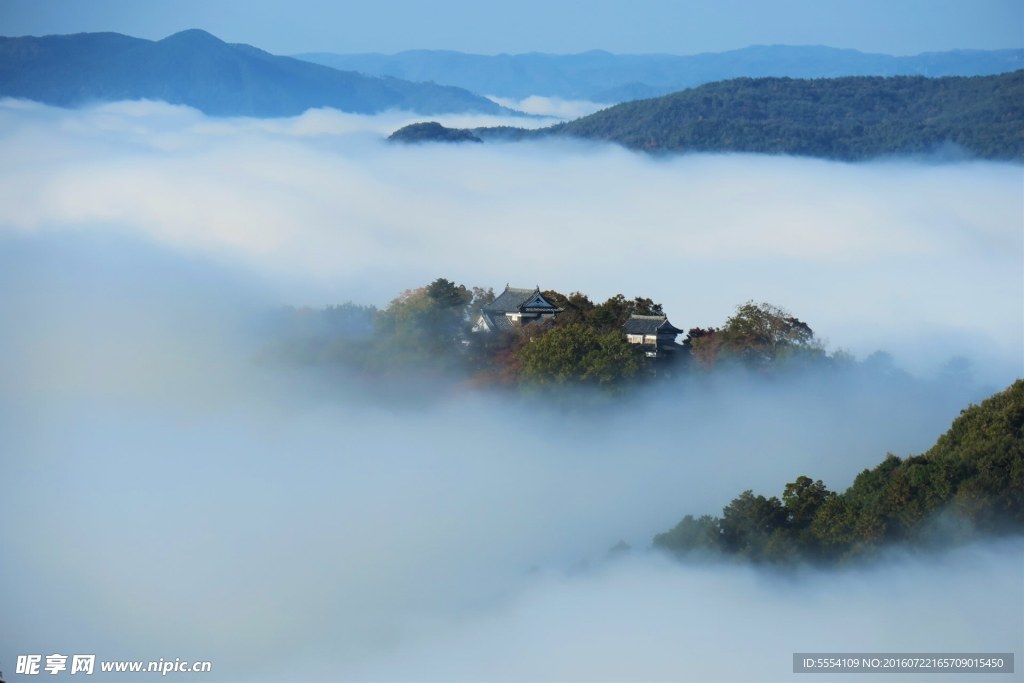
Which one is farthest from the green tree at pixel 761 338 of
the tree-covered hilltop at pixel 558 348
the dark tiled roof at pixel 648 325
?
the dark tiled roof at pixel 648 325

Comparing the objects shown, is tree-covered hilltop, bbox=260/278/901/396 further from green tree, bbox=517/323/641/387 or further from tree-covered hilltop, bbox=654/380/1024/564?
tree-covered hilltop, bbox=654/380/1024/564

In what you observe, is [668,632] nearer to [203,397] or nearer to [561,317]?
[561,317]

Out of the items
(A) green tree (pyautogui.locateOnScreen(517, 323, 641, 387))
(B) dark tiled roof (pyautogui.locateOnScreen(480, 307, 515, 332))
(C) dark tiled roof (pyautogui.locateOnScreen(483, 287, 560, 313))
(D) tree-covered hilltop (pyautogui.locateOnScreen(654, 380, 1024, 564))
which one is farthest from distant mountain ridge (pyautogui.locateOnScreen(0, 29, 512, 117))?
(D) tree-covered hilltop (pyautogui.locateOnScreen(654, 380, 1024, 564))

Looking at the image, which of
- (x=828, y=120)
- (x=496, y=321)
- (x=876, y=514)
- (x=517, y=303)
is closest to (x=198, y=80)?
(x=828, y=120)

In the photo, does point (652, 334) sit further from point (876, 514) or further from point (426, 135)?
point (426, 135)

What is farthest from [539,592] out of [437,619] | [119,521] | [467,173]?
[467,173]

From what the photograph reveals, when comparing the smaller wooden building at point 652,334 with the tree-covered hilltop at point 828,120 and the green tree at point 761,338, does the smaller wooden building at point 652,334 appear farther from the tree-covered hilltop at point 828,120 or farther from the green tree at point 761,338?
the tree-covered hilltop at point 828,120
